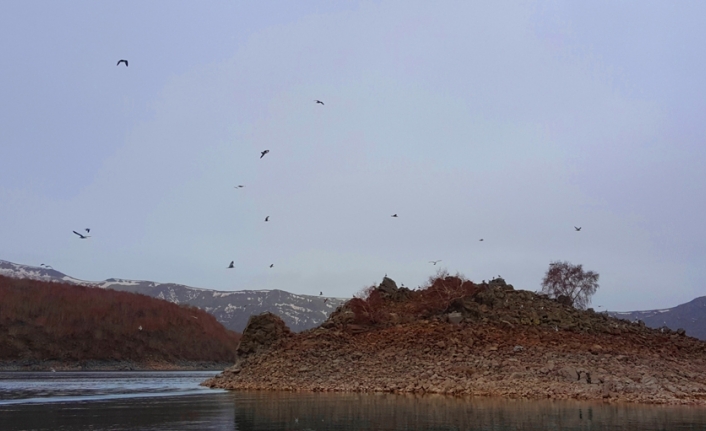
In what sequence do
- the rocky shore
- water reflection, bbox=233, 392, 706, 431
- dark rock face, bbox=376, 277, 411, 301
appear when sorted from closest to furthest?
water reflection, bbox=233, 392, 706, 431 → the rocky shore → dark rock face, bbox=376, 277, 411, 301

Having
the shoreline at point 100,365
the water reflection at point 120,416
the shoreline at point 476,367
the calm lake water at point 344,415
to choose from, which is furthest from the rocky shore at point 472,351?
the shoreline at point 100,365

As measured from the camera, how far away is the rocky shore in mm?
34625

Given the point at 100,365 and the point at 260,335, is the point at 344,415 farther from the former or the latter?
the point at 100,365

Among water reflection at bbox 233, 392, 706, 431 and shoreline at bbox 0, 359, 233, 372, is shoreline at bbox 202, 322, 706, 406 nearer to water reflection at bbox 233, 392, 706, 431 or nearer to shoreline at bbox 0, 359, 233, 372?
water reflection at bbox 233, 392, 706, 431

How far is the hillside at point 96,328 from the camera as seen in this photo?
5522 inches

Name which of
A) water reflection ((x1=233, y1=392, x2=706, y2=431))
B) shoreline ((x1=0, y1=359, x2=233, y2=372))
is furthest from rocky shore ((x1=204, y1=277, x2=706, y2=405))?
shoreline ((x1=0, y1=359, x2=233, y2=372))

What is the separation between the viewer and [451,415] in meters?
23.6

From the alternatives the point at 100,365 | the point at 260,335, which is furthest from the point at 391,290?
the point at 100,365

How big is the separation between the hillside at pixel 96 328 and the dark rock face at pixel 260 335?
333 feet

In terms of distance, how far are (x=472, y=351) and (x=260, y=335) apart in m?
17.7

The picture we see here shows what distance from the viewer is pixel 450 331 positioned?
4244 centimetres

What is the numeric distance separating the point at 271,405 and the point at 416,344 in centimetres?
1444

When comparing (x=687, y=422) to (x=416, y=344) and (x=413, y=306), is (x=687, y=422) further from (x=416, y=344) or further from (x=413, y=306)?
(x=413, y=306)

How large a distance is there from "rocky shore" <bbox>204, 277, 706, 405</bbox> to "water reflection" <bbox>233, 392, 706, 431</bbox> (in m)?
4.43
